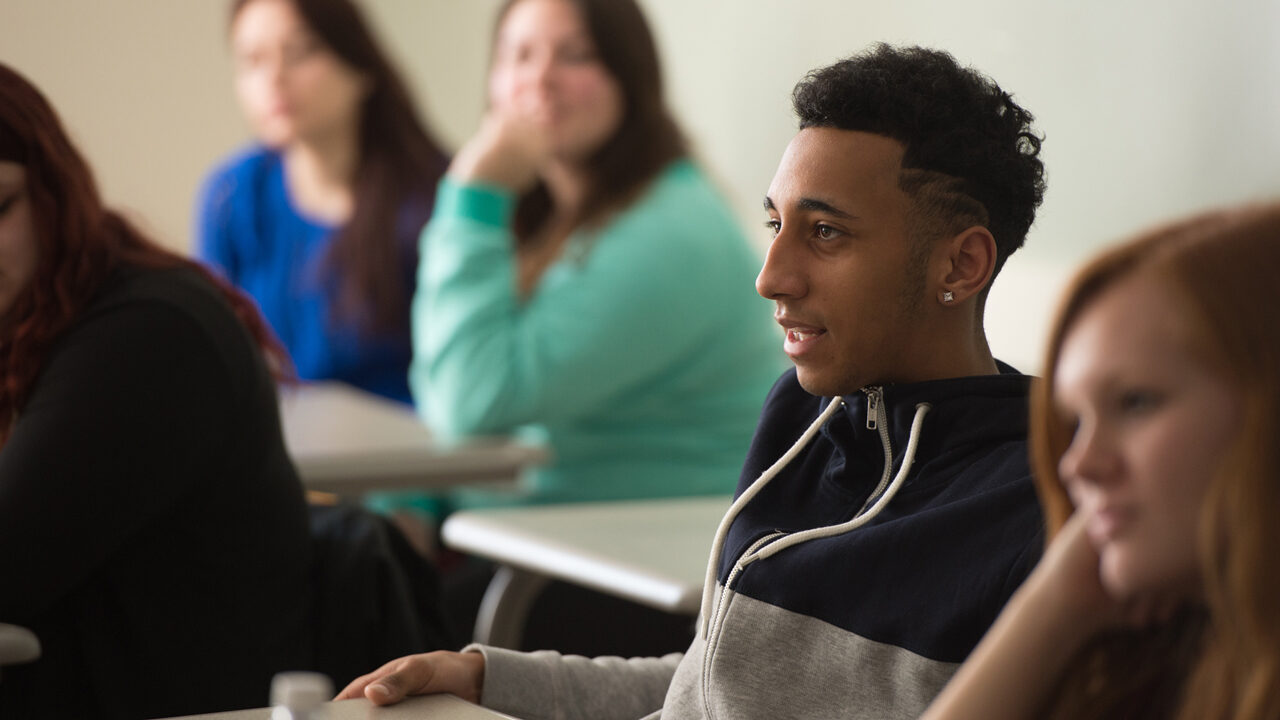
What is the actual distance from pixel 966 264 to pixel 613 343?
140cm

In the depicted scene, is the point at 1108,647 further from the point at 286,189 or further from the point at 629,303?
the point at 286,189

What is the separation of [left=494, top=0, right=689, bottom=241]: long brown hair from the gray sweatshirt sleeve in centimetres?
136

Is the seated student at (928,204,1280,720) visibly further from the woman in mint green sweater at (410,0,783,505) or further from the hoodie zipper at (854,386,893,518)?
the woman in mint green sweater at (410,0,783,505)

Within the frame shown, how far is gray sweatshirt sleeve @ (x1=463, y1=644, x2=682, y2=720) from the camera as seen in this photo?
125 cm

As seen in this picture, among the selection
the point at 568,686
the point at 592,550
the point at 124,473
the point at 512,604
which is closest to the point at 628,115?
the point at 512,604

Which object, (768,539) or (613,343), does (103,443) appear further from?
(613,343)

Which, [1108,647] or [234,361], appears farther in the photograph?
A: [234,361]

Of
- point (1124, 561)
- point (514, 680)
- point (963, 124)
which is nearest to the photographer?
point (1124, 561)

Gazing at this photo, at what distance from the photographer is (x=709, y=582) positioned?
1.15 m

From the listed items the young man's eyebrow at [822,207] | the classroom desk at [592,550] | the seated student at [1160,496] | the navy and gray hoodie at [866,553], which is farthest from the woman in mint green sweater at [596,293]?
the seated student at [1160,496]

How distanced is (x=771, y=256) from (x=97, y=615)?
2.81ft

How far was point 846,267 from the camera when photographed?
107cm

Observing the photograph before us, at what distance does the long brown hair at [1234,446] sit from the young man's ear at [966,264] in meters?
0.37

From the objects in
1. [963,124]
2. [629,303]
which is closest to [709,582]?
[963,124]
